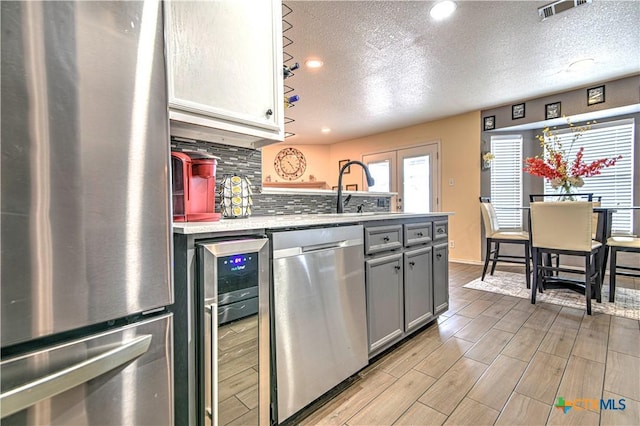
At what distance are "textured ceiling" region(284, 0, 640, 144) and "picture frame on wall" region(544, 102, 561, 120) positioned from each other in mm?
202

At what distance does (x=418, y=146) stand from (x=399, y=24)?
3301mm

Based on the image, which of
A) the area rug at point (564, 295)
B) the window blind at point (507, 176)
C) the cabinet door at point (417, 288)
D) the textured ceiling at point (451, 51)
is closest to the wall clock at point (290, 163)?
the textured ceiling at point (451, 51)

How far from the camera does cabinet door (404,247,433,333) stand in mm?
1939

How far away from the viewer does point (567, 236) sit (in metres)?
2.59

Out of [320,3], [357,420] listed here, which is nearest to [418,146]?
[320,3]

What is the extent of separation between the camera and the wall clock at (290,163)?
22.9ft

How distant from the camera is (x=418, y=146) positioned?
545 centimetres

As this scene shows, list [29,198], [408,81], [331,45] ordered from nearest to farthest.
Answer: [29,198], [331,45], [408,81]

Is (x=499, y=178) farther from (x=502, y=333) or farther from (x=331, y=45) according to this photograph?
(x=331, y=45)

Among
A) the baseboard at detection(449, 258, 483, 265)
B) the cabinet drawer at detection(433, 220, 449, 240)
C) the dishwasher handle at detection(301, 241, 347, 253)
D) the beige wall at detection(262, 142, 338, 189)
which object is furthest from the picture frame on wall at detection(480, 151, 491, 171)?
the dishwasher handle at detection(301, 241, 347, 253)

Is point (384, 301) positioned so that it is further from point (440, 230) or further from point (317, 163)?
point (317, 163)

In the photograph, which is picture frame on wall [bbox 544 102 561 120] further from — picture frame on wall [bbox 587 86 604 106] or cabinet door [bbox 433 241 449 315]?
cabinet door [bbox 433 241 449 315]

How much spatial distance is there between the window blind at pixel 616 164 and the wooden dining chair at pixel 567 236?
179cm

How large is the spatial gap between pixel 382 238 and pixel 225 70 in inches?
48.1
